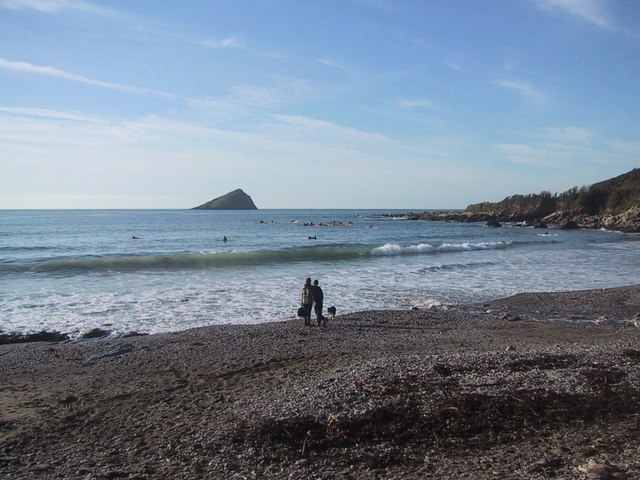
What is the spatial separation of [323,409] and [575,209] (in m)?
86.5

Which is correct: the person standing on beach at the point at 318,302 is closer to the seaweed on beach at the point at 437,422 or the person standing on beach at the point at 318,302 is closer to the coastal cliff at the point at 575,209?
the seaweed on beach at the point at 437,422

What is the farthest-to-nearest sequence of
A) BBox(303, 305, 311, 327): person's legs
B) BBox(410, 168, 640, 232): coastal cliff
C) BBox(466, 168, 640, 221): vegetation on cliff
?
BBox(466, 168, 640, 221): vegetation on cliff → BBox(410, 168, 640, 232): coastal cliff → BBox(303, 305, 311, 327): person's legs

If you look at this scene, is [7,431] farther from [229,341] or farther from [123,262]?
[123,262]

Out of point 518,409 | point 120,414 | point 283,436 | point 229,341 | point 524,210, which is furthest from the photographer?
point 524,210

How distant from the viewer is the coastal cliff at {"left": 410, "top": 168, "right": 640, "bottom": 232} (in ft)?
221

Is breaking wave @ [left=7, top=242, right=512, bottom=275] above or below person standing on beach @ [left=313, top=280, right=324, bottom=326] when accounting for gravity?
below

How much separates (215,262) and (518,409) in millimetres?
26158

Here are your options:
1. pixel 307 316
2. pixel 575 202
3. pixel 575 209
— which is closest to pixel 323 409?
pixel 307 316

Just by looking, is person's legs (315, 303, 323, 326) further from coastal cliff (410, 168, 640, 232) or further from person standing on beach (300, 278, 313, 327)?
coastal cliff (410, 168, 640, 232)

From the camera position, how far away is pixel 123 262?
30.0 meters

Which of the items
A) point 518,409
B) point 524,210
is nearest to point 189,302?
point 518,409

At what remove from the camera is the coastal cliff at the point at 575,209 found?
67.4 meters

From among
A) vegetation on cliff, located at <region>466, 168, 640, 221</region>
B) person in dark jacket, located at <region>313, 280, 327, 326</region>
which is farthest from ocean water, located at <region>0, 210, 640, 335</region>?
vegetation on cliff, located at <region>466, 168, 640, 221</region>

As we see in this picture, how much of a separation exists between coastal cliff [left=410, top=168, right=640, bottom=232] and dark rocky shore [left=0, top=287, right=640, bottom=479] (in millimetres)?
63084
